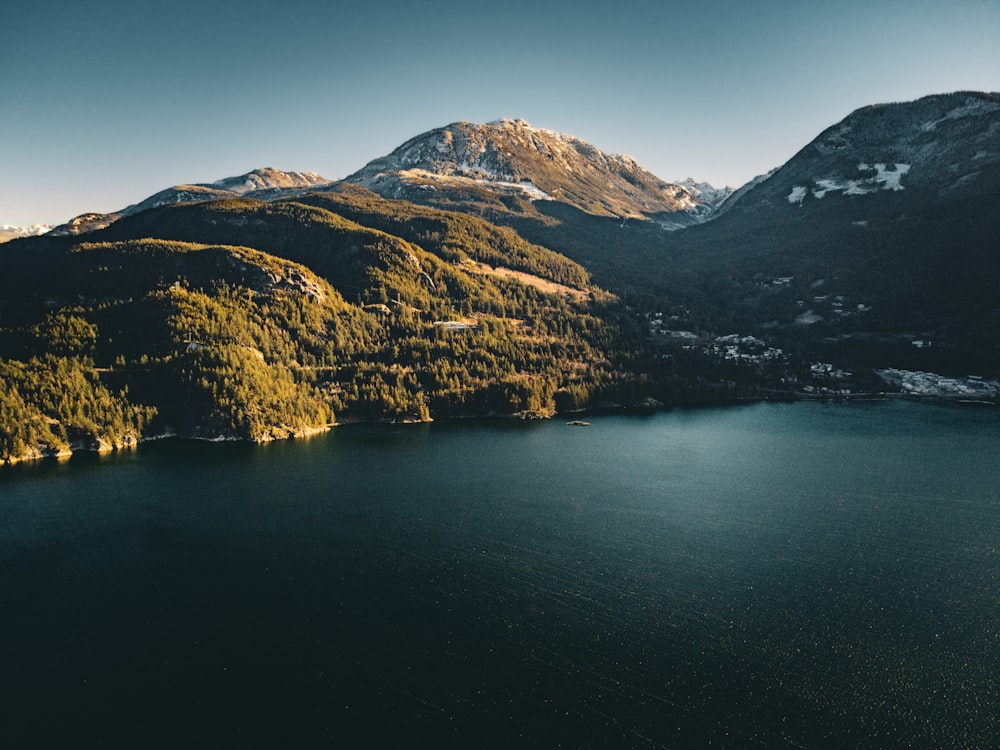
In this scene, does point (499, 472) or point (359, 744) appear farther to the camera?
point (499, 472)

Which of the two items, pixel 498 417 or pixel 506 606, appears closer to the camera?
pixel 506 606

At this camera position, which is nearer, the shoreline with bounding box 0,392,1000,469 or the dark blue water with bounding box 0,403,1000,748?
the dark blue water with bounding box 0,403,1000,748

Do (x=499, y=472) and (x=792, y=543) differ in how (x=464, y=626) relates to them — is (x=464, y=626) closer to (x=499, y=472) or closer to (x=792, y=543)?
(x=792, y=543)

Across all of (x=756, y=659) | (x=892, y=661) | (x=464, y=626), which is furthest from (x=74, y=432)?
(x=892, y=661)

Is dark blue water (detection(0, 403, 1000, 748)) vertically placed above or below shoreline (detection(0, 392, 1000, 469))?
below

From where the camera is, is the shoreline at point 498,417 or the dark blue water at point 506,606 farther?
the shoreline at point 498,417

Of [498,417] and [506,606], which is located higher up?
[498,417]

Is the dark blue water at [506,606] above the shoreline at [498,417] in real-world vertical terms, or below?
below

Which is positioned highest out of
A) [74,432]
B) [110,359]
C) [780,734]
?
[110,359]
